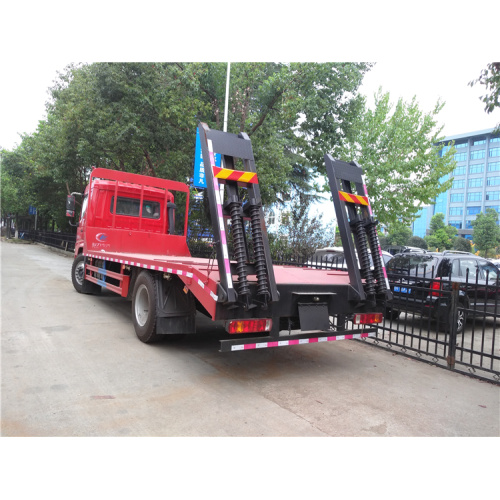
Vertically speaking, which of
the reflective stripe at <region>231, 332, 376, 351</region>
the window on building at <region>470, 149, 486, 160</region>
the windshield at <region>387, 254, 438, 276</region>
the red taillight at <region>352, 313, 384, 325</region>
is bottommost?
the reflective stripe at <region>231, 332, 376, 351</region>

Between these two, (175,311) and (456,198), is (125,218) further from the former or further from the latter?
(456,198)

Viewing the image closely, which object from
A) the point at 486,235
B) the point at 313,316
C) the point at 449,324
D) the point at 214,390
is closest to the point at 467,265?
the point at 449,324

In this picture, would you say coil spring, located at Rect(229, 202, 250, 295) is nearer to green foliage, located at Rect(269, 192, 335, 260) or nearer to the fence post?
the fence post

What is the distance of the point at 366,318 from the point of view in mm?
5258

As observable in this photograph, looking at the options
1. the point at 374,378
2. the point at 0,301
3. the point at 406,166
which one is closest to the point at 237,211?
the point at 374,378

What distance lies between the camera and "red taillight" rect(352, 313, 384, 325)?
5.19 metres

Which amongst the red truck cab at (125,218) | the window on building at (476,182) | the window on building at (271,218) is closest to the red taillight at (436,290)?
the red truck cab at (125,218)

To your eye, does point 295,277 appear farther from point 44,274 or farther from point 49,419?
point 44,274

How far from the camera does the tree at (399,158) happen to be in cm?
1877

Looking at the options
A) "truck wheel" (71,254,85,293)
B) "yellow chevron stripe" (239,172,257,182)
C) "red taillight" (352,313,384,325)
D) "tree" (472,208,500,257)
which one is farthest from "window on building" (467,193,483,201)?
"yellow chevron stripe" (239,172,257,182)

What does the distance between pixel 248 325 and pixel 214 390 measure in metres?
0.80

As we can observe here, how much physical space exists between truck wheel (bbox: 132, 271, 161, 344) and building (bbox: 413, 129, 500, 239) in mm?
89632

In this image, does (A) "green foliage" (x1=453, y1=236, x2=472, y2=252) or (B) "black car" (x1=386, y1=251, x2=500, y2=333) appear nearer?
(B) "black car" (x1=386, y1=251, x2=500, y2=333)

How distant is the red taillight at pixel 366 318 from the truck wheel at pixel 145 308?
2.70m
